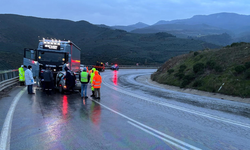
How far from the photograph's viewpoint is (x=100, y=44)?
126188mm

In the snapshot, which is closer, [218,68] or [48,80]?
[48,80]

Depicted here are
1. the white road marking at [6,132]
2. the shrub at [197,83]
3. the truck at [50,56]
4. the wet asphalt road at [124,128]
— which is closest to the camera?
the white road marking at [6,132]

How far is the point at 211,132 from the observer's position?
675cm

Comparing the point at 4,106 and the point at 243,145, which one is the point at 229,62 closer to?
the point at 243,145

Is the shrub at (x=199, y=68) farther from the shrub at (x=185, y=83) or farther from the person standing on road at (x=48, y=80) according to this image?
the person standing on road at (x=48, y=80)

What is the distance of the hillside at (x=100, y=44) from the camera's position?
293ft

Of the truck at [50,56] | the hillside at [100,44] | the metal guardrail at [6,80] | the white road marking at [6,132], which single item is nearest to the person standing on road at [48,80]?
the metal guardrail at [6,80]

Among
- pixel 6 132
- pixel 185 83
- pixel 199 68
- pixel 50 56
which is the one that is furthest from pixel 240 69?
pixel 6 132

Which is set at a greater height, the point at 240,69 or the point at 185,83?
the point at 240,69

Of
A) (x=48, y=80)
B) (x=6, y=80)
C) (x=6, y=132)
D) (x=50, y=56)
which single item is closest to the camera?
(x=6, y=132)

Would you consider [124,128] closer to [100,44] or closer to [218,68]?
[218,68]

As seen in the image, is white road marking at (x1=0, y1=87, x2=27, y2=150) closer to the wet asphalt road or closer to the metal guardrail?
the wet asphalt road

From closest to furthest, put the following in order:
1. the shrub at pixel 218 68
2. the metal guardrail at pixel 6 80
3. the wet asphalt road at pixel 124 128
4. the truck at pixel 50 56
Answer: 1. the wet asphalt road at pixel 124 128
2. the metal guardrail at pixel 6 80
3. the truck at pixel 50 56
4. the shrub at pixel 218 68

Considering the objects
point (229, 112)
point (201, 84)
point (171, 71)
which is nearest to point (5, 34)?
point (171, 71)
